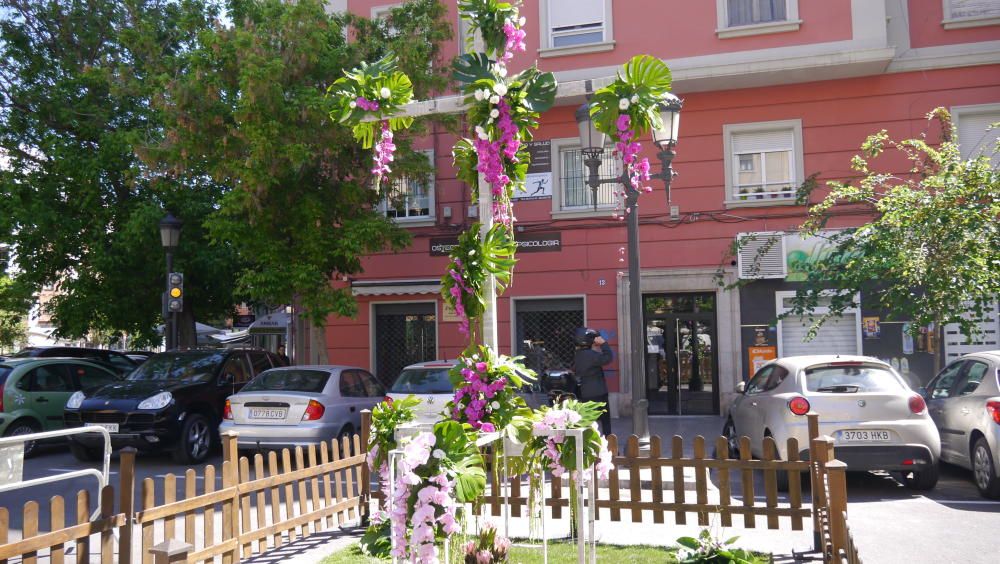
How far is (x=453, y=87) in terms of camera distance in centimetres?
1631

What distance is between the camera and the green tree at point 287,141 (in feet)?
44.6

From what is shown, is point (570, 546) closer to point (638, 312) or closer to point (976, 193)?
point (638, 312)

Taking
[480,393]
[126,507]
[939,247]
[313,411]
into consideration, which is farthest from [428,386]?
[939,247]

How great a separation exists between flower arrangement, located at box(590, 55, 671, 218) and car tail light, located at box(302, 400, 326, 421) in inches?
298

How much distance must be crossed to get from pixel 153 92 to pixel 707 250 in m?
10.8

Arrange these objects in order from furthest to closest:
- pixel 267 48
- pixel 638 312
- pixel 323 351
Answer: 1. pixel 323 351
2. pixel 267 48
3. pixel 638 312

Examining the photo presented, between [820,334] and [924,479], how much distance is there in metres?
7.10

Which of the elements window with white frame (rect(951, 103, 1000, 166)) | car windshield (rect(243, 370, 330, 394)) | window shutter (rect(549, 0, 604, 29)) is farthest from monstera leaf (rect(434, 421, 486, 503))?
window with white frame (rect(951, 103, 1000, 166))

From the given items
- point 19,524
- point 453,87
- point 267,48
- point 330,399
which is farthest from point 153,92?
point 19,524

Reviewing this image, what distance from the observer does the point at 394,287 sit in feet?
58.0

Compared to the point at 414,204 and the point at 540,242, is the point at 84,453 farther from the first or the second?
the point at 540,242

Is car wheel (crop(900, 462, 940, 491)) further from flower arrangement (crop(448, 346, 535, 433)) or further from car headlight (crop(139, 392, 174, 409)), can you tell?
car headlight (crop(139, 392, 174, 409))

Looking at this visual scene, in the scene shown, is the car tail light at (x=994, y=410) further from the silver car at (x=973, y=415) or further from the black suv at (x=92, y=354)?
the black suv at (x=92, y=354)

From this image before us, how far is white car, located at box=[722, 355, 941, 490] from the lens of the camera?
8.70 meters
